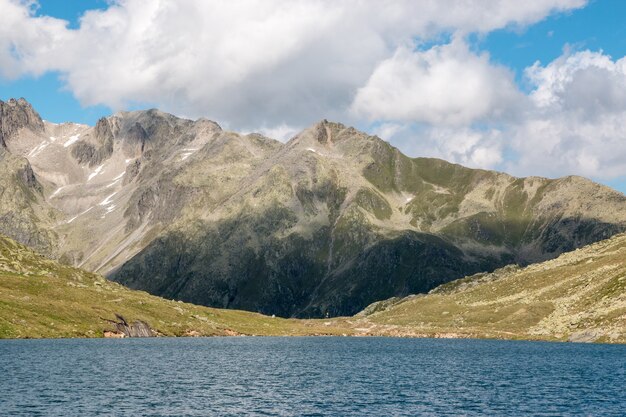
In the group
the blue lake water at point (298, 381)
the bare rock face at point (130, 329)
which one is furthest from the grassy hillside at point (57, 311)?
the blue lake water at point (298, 381)

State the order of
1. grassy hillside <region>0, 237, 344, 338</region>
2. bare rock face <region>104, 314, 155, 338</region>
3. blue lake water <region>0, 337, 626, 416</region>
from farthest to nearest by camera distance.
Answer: bare rock face <region>104, 314, 155, 338</region> < grassy hillside <region>0, 237, 344, 338</region> < blue lake water <region>0, 337, 626, 416</region>

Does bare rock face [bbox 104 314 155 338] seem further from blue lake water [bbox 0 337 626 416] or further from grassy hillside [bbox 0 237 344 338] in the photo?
blue lake water [bbox 0 337 626 416]

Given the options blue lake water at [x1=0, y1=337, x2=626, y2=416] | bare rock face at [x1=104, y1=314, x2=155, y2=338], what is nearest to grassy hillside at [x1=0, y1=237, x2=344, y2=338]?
bare rock face at [x1=104, y1=314, x2=155, y2=338]

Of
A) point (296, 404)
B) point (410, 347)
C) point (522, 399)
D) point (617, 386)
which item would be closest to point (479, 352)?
point (410, 347)

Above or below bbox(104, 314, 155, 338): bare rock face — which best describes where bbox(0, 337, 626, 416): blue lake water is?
below

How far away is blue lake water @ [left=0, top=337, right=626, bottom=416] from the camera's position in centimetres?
7175

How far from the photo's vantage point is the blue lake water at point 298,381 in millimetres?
71750

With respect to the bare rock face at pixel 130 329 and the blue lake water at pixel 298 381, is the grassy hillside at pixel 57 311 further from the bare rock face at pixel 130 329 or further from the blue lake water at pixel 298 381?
the blue lake water at pixel 298 381

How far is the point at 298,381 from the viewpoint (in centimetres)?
9625

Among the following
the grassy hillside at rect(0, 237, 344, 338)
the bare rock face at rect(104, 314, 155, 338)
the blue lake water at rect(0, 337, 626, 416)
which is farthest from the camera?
the bare rock face at rect(104, 314, 155, 338)

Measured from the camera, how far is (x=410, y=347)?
566 ft

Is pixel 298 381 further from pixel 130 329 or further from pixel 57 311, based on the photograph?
pixel 57 311

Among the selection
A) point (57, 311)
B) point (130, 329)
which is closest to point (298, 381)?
point (130, 329)

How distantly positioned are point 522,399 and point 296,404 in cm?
2674
